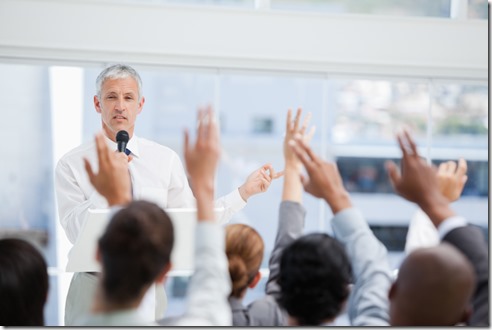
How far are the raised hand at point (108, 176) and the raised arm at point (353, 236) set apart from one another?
0.49m

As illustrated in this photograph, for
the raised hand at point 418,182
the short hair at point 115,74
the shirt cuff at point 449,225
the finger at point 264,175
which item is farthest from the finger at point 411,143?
the short hair at point 115,74

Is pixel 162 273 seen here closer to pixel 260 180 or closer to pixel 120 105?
pixel 260 180

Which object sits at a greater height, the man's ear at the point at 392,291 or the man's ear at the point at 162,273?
the man's ear at the point at 162,273

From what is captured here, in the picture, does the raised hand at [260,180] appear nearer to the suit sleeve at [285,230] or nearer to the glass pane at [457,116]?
the suit sleeve at [285,230]

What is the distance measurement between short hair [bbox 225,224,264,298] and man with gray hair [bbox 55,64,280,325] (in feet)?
2.78

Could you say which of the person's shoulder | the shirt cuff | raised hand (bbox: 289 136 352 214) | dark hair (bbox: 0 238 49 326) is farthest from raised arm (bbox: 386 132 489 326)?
the person's shoulder

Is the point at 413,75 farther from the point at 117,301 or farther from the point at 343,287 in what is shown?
the point at 117,301

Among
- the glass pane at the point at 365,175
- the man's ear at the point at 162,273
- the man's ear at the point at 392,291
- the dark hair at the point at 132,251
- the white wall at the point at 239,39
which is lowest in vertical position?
the glass pane at the point at 365,175

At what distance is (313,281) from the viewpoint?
6.93 feet

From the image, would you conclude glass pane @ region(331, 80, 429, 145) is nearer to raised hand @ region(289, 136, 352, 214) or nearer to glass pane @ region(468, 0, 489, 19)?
glass pane @ region(468, 0, 489, 19)

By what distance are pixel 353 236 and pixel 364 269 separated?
0.09 m

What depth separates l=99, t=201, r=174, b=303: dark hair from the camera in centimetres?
186

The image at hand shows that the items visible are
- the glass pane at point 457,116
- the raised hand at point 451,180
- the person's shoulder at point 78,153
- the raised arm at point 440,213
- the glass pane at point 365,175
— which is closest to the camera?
the raised arm at point 440,213

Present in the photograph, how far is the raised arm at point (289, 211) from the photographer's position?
2.36 meters
